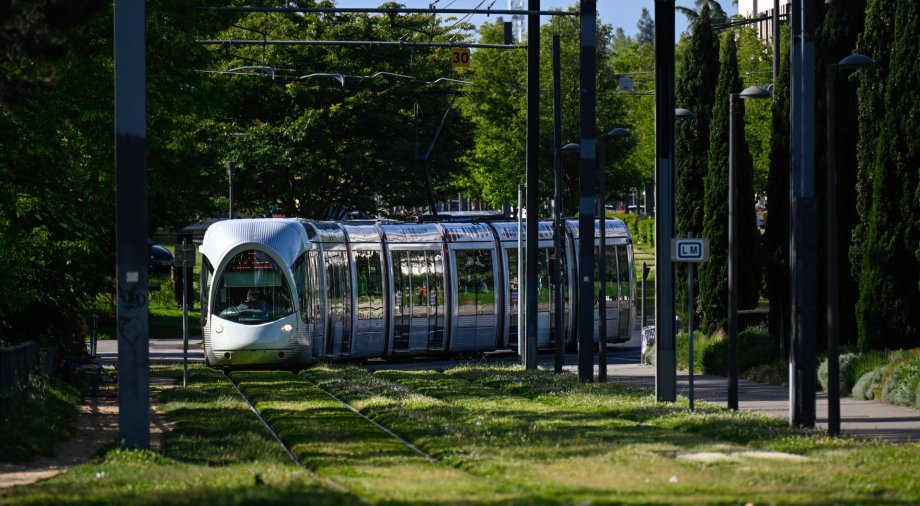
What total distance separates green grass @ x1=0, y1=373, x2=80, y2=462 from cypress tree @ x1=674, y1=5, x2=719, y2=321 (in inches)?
808

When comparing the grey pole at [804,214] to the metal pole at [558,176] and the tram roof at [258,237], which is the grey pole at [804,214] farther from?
the tram roof at [258,237]

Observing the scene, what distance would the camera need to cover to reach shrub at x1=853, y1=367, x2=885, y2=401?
25.6m

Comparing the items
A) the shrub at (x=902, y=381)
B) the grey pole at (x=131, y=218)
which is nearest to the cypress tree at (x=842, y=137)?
the shrub at (x=902, y=381)

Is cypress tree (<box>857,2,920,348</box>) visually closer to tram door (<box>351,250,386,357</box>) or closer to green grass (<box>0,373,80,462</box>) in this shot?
tram door (<box>351,250,386,357</box>)

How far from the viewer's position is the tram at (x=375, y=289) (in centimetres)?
3397

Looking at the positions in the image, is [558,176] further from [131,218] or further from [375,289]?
[131,218]

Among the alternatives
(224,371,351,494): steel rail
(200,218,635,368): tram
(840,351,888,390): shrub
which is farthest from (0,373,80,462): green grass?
(840,351,888,390): shrub

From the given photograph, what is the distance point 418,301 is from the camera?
3794 cm

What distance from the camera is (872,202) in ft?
90.0

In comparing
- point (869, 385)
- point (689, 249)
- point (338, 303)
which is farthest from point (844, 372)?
point (338, 303)

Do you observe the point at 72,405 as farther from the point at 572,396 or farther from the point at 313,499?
the point at 313,499

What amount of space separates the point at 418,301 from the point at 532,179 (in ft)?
20.8

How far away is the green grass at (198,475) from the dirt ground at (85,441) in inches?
12.3

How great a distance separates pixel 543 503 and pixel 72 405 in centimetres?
1441
